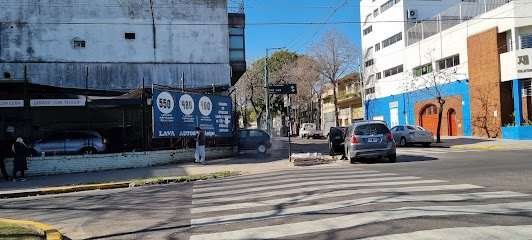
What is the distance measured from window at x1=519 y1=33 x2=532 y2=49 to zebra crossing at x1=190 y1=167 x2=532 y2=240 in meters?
24.1

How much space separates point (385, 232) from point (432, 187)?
4.80 metres

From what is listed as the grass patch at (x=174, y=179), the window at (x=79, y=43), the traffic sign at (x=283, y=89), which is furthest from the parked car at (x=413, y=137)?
the window at (x=79, y=43)

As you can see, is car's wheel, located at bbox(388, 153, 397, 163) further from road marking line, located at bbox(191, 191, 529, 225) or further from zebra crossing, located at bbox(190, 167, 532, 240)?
road marking line, located at bbox(191, 191, 529, 225)

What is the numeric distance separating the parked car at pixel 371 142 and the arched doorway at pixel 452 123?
24670 millimetres

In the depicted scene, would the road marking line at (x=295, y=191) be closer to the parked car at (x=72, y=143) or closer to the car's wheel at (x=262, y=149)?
the parked car at (x=72, y=143)

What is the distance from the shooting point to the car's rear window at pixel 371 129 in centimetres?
2169

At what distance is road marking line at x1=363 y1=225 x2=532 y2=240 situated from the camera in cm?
737

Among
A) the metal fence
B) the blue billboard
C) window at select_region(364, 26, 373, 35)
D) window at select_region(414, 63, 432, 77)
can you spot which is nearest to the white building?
the blue billboard

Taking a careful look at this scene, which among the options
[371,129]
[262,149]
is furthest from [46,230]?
[262,149]

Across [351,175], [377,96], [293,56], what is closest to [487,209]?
[351,175]

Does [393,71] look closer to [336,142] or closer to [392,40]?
[392,40]

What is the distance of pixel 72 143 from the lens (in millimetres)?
26672

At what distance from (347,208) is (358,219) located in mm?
1078

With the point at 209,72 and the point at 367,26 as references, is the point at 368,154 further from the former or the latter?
the point at 367,26
